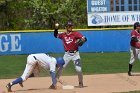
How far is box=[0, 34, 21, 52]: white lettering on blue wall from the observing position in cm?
2840

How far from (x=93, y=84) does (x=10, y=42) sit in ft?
48.2

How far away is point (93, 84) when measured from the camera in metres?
14.5

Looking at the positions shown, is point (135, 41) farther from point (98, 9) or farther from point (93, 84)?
point (98, 9)

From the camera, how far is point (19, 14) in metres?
42.8

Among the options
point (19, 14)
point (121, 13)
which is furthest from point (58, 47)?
point (19, 14)

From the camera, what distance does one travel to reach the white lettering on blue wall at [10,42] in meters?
28.4

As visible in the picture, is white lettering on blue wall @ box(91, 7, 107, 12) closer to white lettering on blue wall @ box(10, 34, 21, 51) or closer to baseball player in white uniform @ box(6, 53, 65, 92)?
white lettering on blue wall @ box(10, 34, 21, 51)

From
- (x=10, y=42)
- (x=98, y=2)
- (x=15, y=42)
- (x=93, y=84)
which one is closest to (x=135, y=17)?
(x=98, y=2)

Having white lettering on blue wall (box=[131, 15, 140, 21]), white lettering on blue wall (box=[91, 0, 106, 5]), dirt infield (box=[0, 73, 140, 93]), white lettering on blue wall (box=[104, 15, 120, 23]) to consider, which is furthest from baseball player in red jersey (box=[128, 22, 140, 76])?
white lettering on blue wall (box=[131, 15, 140, 21])

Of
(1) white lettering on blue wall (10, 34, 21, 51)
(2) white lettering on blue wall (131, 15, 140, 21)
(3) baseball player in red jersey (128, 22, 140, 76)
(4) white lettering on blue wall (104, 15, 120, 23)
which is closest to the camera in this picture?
(3) baseball player in red jersey (128, 22, 140, 76)

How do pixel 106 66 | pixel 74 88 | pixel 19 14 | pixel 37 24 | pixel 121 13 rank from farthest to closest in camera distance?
pixel 19 14 < pixel 37 24 < pixel 121 13 < pixel 106 66 < pixel 74 88

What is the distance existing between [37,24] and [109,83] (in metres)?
25.2

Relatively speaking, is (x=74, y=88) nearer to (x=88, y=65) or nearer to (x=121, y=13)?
Result: (x=88, y=65)

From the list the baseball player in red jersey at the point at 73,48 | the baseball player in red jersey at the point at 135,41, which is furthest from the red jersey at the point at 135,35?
the baseball player in red jersey at the point at 73,48
